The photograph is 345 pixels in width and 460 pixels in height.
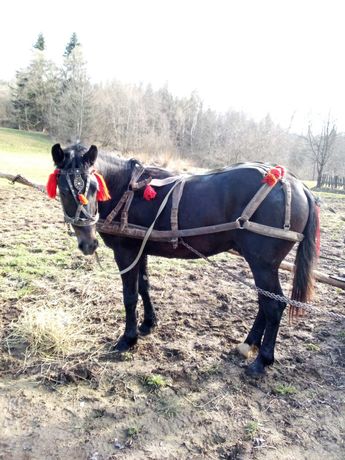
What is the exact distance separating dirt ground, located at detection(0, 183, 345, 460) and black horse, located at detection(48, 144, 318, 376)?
357 mm

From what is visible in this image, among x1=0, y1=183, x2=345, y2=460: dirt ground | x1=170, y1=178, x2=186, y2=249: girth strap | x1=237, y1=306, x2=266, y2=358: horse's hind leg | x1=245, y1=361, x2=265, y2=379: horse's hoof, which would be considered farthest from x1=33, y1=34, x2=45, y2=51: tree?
x1=245, y1=361, x2=265, y2=379: horse's hoof

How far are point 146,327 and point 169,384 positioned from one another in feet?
3.21

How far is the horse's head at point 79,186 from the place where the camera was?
296 cm

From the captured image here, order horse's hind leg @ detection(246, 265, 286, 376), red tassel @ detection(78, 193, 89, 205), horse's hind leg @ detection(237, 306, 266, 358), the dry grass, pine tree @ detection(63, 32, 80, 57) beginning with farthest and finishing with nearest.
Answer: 1. pine tree @ detection(63, 32, 80, 57)
2. horse's hind leg @ detection(237, 306, 266, 358)
3. the dry grass
4. horse's hind leg @ detection(246, 265, 286, 376)
5. red tassel @ detection(78, 193, 89, 205)

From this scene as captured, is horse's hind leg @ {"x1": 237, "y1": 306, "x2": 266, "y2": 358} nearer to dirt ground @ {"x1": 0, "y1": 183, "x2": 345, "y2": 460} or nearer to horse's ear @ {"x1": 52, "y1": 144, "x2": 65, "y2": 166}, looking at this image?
dirt ground @ {"x1": 0, "y1": 183, "x2": 345, "y2": 460}

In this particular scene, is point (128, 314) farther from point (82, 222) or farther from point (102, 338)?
point (82, 222)

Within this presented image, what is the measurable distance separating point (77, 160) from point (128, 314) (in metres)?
1.83

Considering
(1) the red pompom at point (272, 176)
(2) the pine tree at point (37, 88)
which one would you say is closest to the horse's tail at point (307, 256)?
(1) the red pompom at point (272, 176)

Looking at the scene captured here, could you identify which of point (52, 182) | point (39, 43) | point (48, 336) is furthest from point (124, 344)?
point (39, 43)

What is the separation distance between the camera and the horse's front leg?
3655mm

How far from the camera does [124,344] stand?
3691mm

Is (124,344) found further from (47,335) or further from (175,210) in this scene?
(175,210)

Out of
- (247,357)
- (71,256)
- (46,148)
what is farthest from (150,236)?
(46,148)

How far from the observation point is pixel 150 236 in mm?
→ 3492
